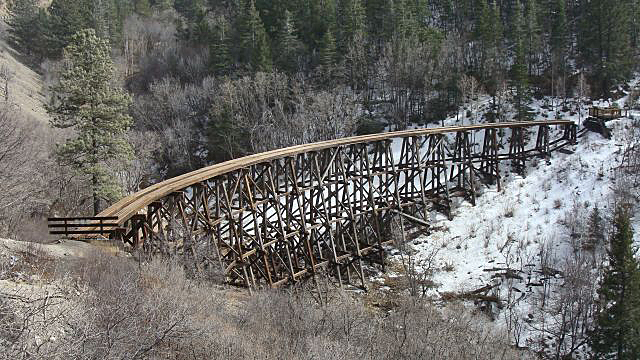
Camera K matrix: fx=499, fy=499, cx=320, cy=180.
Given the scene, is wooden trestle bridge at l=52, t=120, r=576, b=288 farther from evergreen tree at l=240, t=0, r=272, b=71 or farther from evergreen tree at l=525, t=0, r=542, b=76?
evergreen tree at l=240, t=0, r=272, b=71

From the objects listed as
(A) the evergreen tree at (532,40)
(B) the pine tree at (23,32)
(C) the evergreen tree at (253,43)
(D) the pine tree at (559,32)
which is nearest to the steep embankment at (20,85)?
(B) the pine tree at (23,32)

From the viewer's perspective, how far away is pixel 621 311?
567 inches

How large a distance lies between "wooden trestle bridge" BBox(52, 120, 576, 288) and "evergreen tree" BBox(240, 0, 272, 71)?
20.4m

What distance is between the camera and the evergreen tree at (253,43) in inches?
1586

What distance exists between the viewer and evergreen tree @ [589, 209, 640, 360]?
14227 millimetres

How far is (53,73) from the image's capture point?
45625 millimetres

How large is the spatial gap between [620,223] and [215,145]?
2758 centimetres

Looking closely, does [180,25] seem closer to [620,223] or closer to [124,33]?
[124,33]

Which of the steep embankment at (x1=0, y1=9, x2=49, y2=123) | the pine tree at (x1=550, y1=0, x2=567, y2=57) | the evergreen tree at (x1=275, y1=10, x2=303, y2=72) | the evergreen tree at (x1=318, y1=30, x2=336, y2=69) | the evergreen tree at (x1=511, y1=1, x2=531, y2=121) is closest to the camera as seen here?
the steep embankment at (x1=0, y1=9, x2=49, y2=123)

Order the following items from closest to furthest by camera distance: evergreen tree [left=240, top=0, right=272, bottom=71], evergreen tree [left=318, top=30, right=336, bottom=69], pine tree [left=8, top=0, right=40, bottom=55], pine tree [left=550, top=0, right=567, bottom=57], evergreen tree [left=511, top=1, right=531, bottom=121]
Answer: evergreen tree [left=511, top=1, right=531, bottom=121], pine tree [left=550, top=0, right=567, bottom=57], evergreen tree [left=240, top=0, right=272, bottom=71], evergreen tree [left=318, top=30, right=336, bottom=69], pine tree [left=8, top=0, right=40, bottom=55]

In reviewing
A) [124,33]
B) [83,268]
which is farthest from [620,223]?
[124,33]

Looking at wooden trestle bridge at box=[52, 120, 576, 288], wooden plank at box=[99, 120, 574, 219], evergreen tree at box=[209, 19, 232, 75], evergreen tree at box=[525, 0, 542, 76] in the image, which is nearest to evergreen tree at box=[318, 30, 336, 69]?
evergreen tree at box=[209, 19, 232, 75]

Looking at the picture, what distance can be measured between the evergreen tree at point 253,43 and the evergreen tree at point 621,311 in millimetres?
30253

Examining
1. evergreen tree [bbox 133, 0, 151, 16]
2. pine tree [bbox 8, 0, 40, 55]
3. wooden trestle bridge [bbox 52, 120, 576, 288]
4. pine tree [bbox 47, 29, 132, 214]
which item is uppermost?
evergreen tree [bbox 133, 0, 151, 16]
